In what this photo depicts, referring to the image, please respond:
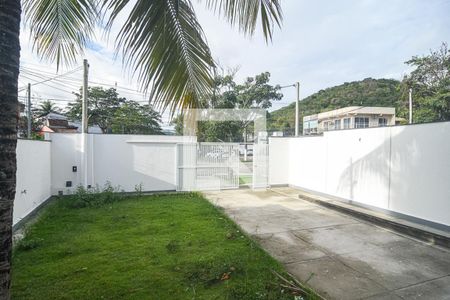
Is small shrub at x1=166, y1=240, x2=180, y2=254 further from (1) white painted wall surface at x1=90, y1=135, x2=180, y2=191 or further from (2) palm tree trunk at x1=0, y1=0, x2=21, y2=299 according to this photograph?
(1) white painted wall surface at x1=90, y1=135, x2=180, y2=191

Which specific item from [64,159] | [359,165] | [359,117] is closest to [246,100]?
[359,165]

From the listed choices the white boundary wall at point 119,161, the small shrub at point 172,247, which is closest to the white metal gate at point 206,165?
the white boundary wall at point 119,161

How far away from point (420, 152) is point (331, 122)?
31.1 meters

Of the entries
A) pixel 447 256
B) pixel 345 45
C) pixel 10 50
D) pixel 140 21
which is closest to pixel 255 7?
pixel 140 21

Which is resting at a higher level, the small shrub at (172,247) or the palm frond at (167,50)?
the palm frond at (167,50)

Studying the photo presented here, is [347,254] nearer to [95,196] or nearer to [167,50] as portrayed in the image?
[167,50]

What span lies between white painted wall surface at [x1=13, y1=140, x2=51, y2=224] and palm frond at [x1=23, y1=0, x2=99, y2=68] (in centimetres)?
304

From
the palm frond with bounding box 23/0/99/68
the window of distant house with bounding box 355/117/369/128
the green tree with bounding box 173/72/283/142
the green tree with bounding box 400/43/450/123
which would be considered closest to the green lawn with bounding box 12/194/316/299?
the palm frond with bounding box 23/0/99/68

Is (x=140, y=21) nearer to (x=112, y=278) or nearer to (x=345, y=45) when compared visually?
(x=112, y=278)

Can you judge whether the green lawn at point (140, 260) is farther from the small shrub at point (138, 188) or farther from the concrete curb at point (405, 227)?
the concrete curb at point (405, 227)

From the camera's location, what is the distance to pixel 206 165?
360 inches

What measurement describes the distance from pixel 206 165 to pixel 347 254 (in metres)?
5.81

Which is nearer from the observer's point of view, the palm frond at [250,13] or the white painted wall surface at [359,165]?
the palm frond at [250,13]

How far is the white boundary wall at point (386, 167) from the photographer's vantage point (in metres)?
5.11
